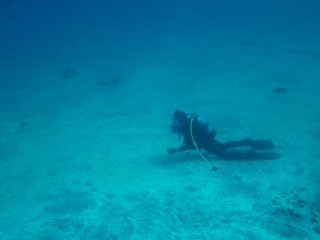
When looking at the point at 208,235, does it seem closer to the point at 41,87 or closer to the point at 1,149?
the point at 1,149

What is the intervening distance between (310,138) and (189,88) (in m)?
9.22

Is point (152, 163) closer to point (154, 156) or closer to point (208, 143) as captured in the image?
point (154, 156)

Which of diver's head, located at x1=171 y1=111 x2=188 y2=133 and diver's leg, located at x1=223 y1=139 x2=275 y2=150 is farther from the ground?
diver's head, located at x1=171 y1=111 x2=188 y2=133

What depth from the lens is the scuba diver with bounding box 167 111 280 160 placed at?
9555 millimetres

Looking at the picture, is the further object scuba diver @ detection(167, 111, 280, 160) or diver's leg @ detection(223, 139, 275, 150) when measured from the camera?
diver's leg @ detection(223, 139, 275, 150)

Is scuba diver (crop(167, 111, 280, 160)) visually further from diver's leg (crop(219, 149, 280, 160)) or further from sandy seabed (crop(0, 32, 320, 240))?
sandy seabed (crop(0, 32, 320, 240))

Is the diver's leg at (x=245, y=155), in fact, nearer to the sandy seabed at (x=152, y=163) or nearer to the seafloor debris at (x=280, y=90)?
the sandy seabed at (x=152, y=163)

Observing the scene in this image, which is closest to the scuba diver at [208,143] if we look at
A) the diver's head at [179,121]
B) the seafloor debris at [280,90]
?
the diver's head at [179,121]

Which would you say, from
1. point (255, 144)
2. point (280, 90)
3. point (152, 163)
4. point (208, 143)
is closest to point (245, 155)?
point (255, 144)

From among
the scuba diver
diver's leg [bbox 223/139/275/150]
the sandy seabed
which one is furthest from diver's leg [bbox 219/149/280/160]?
diver's leg [bbox 223/139/275/150]

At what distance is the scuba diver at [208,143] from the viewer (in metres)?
9.55

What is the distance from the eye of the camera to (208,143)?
9.95 meters

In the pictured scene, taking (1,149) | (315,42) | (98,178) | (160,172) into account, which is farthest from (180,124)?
(315,42)

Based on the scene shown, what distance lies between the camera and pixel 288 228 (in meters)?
6.81
